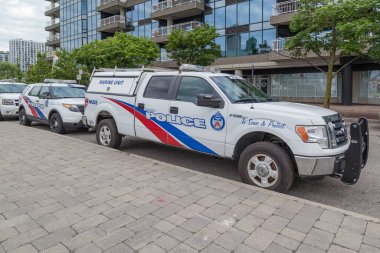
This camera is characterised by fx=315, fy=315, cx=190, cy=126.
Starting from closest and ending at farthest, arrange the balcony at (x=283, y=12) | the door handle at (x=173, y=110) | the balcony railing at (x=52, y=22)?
the door handle at (x=173, y=110)
the balcony at (x=283, y=12)
the balcony railing at (x=52, y=22)

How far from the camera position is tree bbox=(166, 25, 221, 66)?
21.2 meters

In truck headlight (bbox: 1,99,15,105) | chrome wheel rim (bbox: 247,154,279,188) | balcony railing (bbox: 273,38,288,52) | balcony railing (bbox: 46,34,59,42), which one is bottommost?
chrome wheel rim (bbox: 247,154,279,188)

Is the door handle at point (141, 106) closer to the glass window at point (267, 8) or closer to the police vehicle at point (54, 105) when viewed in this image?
the police vehicle at point (54, 105)

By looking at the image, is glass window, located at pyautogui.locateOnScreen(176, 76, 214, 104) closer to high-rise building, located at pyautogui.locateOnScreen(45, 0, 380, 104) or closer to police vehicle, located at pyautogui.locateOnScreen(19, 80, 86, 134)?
police vehicle, located at pyautogui.locateOnScreen(19, 80, 86, 134)

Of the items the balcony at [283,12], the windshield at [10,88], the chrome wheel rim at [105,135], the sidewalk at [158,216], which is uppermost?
the balcony at [283,12]

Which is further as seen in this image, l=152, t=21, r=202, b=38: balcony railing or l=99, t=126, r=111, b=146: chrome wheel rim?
l=152, t=21, r=202, b=38: balcony railing

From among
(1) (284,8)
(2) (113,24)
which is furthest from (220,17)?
(2) (113,24)

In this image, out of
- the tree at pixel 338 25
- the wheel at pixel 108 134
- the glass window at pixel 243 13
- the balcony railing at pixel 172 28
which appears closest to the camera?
the wheel at pixel 108 134

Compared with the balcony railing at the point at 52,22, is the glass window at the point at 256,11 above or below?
below

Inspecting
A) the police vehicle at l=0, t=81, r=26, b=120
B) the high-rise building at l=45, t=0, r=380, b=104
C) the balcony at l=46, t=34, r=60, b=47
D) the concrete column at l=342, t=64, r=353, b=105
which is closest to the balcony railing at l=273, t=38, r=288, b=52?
the high-rise building at l=45, t=0, r=380, b=104

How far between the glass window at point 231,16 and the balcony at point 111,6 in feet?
49.2

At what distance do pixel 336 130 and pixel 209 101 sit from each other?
1.96 metres

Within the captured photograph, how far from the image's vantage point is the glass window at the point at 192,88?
558 centimetres

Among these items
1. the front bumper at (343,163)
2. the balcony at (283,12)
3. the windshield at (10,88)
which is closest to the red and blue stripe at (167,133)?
the front bumper at (343,163)
